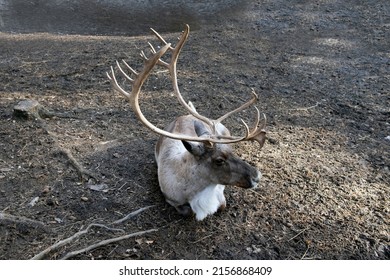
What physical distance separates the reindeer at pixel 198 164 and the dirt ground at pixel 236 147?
16cm

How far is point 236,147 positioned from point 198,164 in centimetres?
119

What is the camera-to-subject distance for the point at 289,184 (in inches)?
173

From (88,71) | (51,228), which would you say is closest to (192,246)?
(51,228)

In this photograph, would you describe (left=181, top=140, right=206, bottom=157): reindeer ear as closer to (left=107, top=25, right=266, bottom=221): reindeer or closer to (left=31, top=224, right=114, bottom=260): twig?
(left=107, top=25, right=266, bottom=221): reindeer

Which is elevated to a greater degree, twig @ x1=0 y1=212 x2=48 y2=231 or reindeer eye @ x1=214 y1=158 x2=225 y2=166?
reindeer eye @ x1=214 y1=158 x2=225 y2=166

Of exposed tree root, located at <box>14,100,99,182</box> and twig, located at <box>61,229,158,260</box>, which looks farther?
exposed tree root, located at <box>14,100,99,182</box>

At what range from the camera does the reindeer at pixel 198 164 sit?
372 centimetres

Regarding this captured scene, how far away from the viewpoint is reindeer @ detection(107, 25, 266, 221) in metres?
3.72

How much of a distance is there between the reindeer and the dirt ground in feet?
0.53

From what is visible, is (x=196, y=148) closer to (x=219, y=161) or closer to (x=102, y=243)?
(x=219, y=161)

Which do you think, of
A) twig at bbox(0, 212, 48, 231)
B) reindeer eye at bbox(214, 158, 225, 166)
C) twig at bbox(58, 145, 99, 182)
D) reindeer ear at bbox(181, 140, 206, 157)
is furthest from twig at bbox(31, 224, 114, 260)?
reindeer eye at bbox(214, 158, 225, 166)

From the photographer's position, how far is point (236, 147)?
16.3 feet

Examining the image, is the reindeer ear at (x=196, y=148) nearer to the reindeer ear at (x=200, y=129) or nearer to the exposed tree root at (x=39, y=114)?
the reindeer ear at (x=200, y=129)

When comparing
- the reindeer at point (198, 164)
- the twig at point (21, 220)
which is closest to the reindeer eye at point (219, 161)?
the reindeer at point (198, 164)
